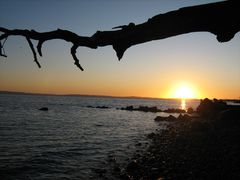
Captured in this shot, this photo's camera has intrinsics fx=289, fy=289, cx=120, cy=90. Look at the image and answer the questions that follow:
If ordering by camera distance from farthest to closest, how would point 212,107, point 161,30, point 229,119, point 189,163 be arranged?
point 212,107 → point 229,119 → point 189,163 → point 161,30

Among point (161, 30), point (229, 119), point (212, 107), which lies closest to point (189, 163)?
point (161, 30)

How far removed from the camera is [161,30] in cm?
340

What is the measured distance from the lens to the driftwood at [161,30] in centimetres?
328

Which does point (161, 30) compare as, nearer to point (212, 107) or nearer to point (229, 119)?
point (229, 119)

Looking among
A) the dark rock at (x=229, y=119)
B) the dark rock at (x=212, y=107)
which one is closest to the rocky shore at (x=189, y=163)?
the dark rock at (x=229, y=119)

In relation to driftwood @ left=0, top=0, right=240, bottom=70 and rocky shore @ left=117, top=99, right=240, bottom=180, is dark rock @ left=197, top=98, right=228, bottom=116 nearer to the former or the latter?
rocky shore @ left=117, top=99, right=240, bottom=180

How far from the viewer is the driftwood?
3277mm

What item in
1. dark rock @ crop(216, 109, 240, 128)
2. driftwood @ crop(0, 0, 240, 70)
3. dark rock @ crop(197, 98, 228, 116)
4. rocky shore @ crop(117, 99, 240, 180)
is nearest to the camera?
driftwood @ crop(0, 0, 240, 70)

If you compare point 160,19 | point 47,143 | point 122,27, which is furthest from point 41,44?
point 47,143

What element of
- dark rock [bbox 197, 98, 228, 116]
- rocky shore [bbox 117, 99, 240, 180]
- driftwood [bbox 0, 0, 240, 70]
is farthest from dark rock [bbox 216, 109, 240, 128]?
driftwood [bbox 0, 0, 240, 70]

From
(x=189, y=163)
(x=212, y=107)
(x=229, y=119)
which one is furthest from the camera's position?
(x=212, y=107)

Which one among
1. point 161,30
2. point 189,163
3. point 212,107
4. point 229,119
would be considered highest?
point 161,30

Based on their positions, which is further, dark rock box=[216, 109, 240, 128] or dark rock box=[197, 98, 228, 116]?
dark rock box=[197, 98, 228, 116]

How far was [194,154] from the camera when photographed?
18.2 metres
